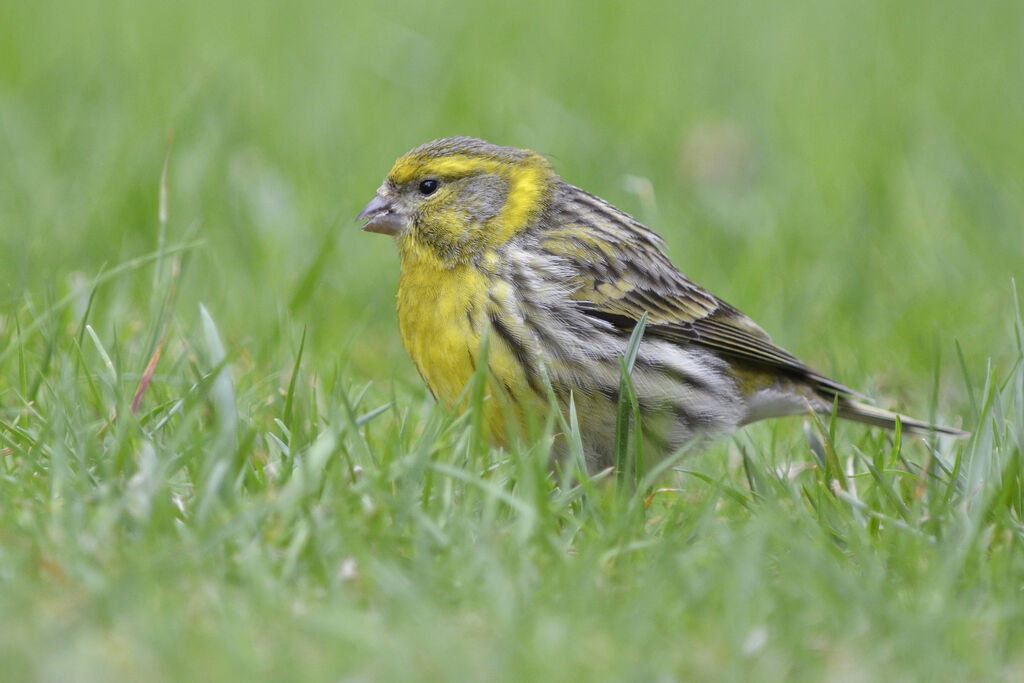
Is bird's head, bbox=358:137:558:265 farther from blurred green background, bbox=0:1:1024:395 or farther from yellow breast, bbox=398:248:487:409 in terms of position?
blurred green background, bbox=0:1:1024:395

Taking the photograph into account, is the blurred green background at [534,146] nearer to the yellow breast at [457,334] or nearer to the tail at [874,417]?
the tail at [874,417]

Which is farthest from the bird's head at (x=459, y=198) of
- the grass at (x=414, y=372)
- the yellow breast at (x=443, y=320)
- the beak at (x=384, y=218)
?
the grass at (x=414, y=372)

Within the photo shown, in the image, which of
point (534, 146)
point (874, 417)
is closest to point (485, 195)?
point (874, 417)

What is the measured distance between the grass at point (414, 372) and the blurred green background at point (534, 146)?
0.03 m

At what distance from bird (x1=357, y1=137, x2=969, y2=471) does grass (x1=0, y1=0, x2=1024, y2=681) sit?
0.65 feet

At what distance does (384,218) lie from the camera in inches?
194

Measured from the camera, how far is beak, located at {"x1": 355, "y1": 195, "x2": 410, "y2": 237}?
193 inches

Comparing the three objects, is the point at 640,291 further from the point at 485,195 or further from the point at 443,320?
the point at 443,320

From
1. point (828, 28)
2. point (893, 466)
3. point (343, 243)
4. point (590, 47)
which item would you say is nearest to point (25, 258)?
point (343, 243)

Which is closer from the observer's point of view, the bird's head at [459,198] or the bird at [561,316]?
the bird at [561,316]

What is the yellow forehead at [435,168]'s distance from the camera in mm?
4984

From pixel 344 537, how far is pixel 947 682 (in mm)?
1323

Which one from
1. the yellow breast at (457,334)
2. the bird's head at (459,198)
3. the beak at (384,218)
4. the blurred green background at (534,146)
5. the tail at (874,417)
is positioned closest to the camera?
the yellow breast at (457,334)

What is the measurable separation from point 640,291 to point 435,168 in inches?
34.4
